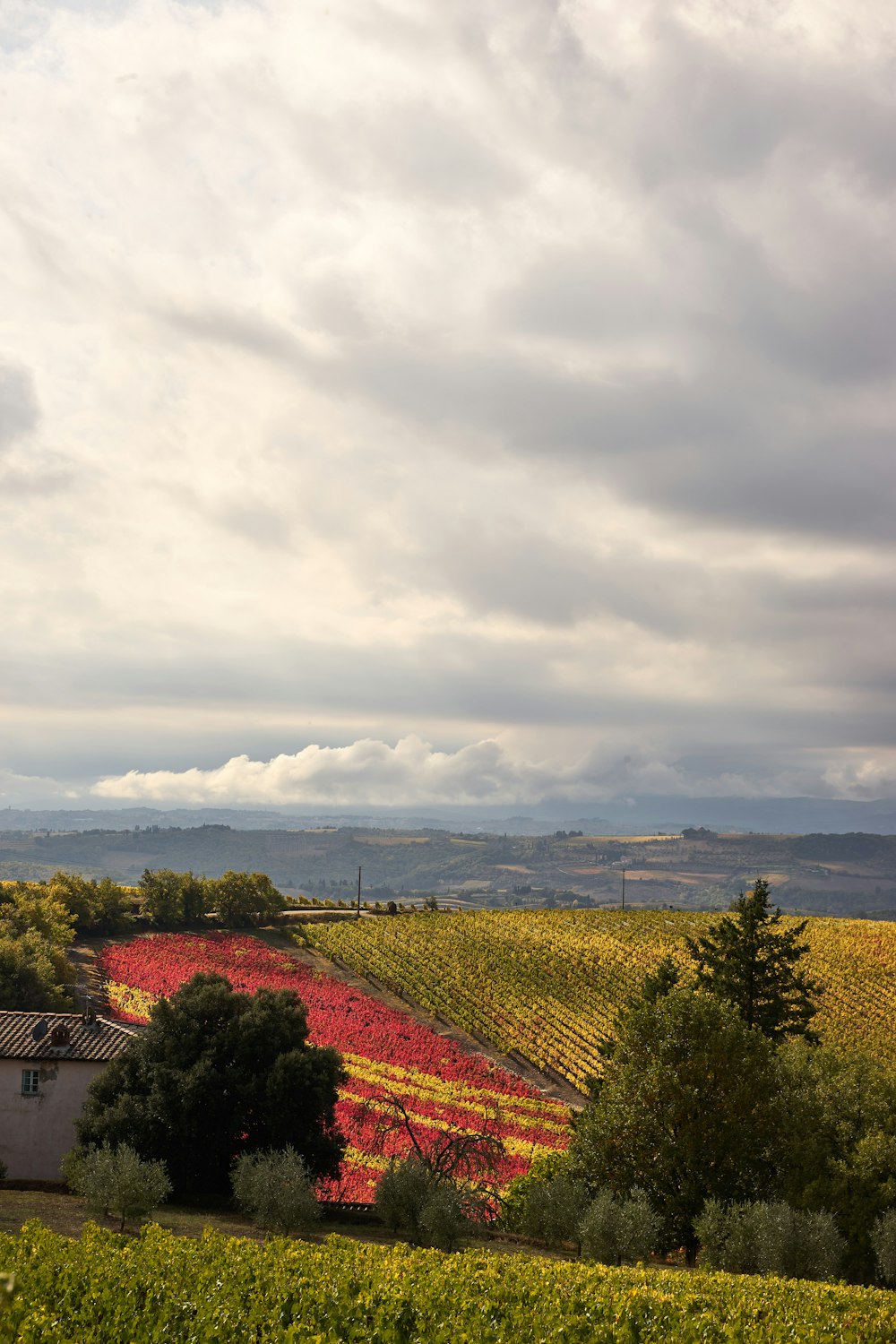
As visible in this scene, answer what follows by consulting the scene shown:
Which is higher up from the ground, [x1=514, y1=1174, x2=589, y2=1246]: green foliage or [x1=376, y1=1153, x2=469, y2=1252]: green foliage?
[x1=376, y1=1153, x2=469, y2=1252]: green foliage

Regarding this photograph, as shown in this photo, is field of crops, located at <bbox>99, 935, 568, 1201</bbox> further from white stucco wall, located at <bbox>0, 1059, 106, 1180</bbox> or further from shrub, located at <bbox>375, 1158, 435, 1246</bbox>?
shrub, located at <bbox>375, 1158, 435, 1246</bbox>

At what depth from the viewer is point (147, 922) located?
101 meters

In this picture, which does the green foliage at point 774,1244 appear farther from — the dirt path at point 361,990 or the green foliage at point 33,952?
the green foliage at point 33,952

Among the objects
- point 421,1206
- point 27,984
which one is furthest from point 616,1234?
point 27,984

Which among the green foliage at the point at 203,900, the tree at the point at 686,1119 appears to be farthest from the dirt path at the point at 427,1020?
the tree at the point at 686,1119

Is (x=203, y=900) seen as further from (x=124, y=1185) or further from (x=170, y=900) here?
(x=124, y=1185)

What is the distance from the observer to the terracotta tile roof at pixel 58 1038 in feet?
130

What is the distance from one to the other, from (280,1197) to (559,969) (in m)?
65.2

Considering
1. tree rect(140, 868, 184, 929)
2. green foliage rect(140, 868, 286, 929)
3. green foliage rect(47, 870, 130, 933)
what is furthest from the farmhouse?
tree rect(140, 868, 184, 929)

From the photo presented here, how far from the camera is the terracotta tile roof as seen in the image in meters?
39.6

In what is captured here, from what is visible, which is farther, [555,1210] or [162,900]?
[162,900]

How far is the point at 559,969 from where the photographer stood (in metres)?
89.6

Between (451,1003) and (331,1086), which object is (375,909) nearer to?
(451,1003)

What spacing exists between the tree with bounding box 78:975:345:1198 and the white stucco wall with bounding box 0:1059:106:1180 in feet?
11.6
